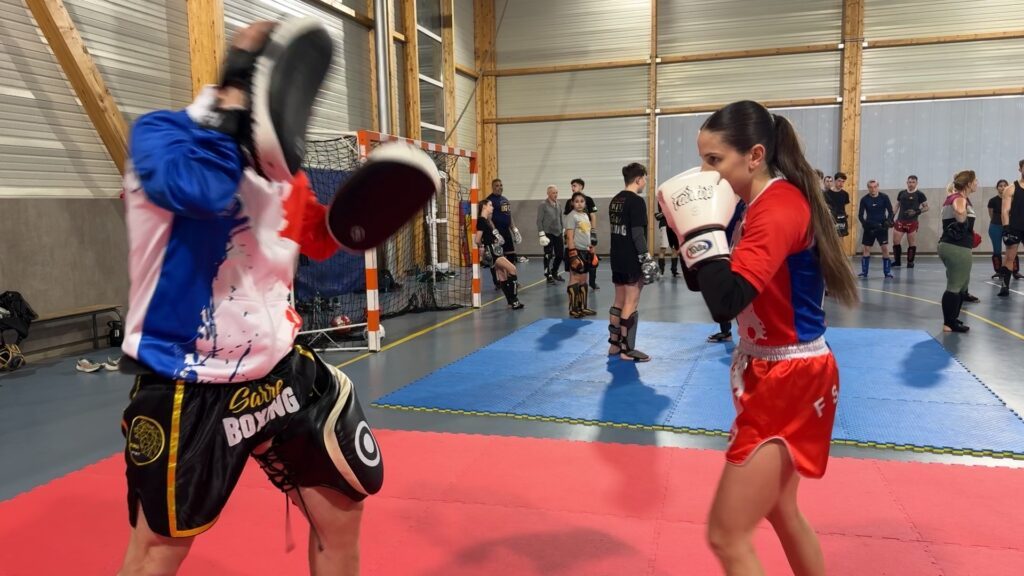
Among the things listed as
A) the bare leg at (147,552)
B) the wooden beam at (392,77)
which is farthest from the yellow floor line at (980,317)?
the wooden beam at (392,77)

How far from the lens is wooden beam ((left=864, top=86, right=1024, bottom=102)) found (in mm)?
13352

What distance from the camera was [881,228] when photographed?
11188 millimetres

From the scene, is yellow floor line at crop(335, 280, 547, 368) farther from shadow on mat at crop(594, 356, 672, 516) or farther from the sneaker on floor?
shadow on mat at crop(594, 356, 672, 516)

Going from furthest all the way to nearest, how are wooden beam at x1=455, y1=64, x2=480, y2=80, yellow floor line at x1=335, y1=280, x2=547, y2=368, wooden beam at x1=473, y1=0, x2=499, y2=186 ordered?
wooden beam at x1=473, y1=0, x2=499, y2=186 → wooden beam at x1=455, y1=64, x2=480, y2=80 → yellow floor line at x1=335, y1=280, x2=547, y2=368

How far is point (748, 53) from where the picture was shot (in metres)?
14.6

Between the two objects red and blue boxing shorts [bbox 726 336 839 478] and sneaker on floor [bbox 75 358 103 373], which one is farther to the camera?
sneaker on floor [bbox 75 358 103 373]

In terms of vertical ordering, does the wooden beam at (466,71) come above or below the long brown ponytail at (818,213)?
above

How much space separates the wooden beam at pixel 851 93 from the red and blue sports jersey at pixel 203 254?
47.1ft

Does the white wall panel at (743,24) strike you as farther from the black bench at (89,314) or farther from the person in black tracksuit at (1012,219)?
the black bench at (89,314)

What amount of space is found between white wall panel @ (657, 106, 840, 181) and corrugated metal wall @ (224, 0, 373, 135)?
674 centimetres

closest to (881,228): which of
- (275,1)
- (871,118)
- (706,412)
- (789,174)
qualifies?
(871,118)

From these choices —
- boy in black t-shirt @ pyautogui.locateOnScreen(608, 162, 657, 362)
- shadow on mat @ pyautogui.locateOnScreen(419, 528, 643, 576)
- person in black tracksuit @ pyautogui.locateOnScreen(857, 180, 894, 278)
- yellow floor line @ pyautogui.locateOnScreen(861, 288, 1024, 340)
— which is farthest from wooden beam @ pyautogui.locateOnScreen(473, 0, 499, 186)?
shadow on mat @ pyautogui.locateOnScreen(419, 528, 643, 576)

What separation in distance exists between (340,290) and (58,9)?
473 cm

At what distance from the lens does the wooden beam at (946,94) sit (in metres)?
13.4
